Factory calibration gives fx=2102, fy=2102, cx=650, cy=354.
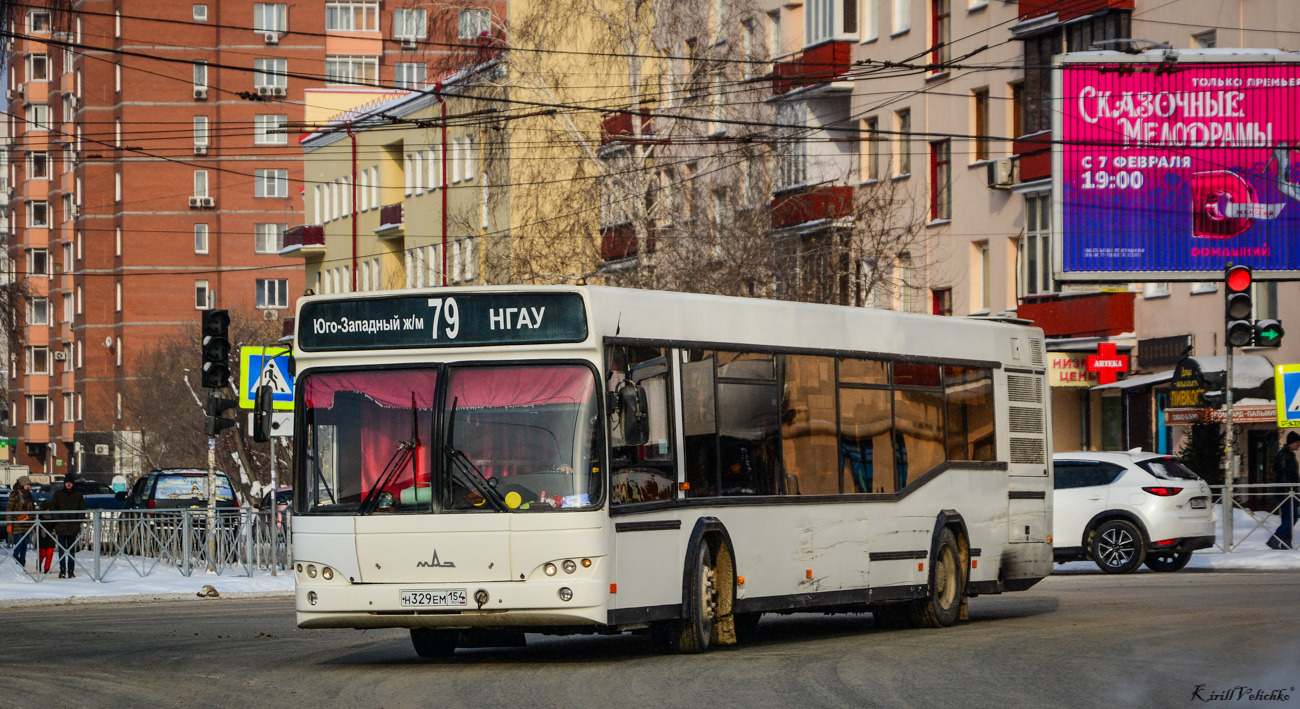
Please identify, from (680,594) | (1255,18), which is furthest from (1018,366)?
(1255,18)

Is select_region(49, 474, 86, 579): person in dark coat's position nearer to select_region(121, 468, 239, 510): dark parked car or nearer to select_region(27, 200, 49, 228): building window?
select_region(121, 468, 239, 510): dark parked car

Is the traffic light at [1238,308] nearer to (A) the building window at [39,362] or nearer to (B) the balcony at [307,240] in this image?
(B) the balcony at [307,240]

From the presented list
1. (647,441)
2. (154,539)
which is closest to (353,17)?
(154,539)

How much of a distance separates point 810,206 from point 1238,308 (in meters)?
17.7

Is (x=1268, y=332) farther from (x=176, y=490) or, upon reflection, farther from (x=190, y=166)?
(x=190, y=166)

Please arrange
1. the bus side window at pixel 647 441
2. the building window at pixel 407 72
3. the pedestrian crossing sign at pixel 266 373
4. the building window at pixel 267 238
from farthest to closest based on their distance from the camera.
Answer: the building window at pixel 267 238, the building window at pixel 407 72, the pedestrian crossing sign at pixel 266 373, the bus side window at pixel 647 441

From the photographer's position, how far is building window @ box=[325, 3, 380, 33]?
356ft

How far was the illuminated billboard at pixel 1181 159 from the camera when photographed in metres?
32.3

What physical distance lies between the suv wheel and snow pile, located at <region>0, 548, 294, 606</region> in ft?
34.7

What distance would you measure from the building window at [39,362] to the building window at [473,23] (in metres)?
85.3

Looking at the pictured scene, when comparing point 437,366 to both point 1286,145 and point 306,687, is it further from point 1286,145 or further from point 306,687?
point 1286,145

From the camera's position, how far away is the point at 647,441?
1417 centimetres

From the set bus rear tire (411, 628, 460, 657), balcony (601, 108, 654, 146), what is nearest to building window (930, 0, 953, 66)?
balcony (601, 108, 654, 146)

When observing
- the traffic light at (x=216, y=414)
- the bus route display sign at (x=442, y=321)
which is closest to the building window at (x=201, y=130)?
the traffic light at (x=216, y=414)
